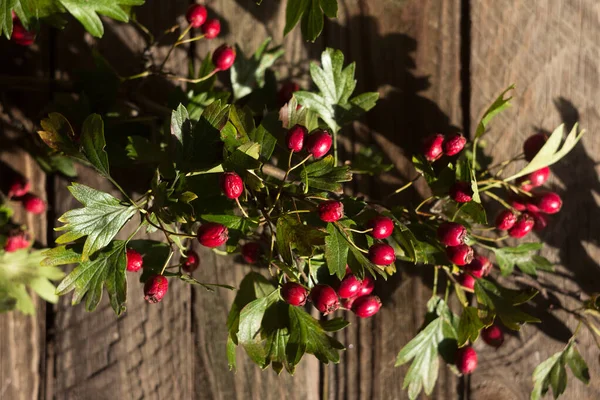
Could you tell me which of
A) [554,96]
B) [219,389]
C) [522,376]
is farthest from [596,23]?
[219,389]

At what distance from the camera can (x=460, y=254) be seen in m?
0.98

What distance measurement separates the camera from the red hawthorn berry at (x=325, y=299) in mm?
939

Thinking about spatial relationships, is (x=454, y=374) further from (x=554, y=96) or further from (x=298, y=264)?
(x=554, y=96)

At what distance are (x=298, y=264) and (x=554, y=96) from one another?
70 centimetres

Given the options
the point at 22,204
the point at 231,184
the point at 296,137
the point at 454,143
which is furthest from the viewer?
the point at 22,204

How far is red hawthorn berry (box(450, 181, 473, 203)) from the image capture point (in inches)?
38.0

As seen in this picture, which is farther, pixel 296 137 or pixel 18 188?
pixel 18 188

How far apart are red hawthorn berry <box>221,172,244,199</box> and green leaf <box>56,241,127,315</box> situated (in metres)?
0.21

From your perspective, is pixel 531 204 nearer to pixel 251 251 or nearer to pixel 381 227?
pixel 381 227

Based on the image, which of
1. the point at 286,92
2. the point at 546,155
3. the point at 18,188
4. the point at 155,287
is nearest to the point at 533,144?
the point at 546,155

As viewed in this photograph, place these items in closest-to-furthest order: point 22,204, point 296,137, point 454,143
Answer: point 296,137
point 454,143
point 22,204

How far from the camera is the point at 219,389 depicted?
4.25ft

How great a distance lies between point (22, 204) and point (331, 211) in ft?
2.51

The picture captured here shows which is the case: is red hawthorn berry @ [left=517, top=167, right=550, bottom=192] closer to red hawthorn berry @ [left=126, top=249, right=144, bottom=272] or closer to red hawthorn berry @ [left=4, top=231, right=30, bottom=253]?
red hawthorn berry @ [left=126, top=249, right=144, bottom=272]
